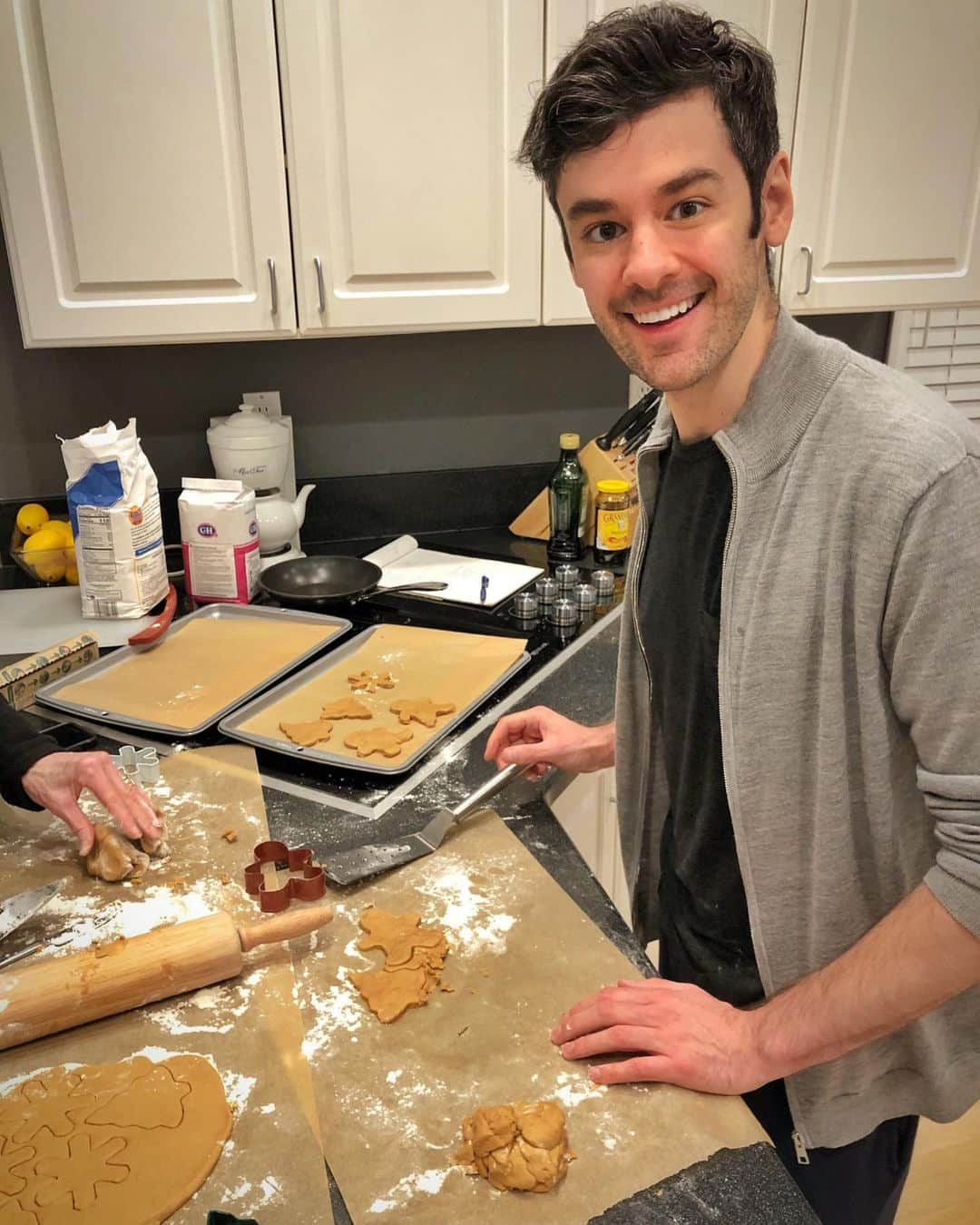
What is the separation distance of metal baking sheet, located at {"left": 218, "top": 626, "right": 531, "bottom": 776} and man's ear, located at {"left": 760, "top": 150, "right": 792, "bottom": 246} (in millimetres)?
725

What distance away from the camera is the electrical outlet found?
204 centimetres

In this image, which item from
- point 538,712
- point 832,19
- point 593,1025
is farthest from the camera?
point 832,19

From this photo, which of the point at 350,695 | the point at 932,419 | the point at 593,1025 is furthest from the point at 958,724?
the point at 350,695

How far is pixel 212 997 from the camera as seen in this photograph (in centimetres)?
86

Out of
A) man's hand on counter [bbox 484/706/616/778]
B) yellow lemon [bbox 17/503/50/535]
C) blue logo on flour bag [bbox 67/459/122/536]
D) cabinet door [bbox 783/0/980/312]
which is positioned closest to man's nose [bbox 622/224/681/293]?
man's hand on counter [bbox 484/706/616/778]

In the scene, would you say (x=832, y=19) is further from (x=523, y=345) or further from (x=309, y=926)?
(x=309, y=926)

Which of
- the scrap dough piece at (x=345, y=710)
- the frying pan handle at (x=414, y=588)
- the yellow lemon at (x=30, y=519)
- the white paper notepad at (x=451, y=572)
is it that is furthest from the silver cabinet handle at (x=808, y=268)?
the yellow lemon at (x=30, y=519)

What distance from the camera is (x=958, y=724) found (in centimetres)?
72

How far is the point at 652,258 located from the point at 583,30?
107cm

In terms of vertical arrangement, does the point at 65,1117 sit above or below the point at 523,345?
below

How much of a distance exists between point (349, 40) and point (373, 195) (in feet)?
0.77

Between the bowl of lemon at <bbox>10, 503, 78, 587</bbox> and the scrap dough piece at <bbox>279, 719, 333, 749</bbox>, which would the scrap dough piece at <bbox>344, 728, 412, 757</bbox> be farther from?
the bowl of lemon at <bbox>10, 503, 78, 587</bbox>

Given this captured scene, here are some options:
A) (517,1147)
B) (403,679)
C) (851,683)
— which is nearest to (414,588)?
(403,679)

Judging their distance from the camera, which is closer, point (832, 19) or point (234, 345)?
point (832, 19)
